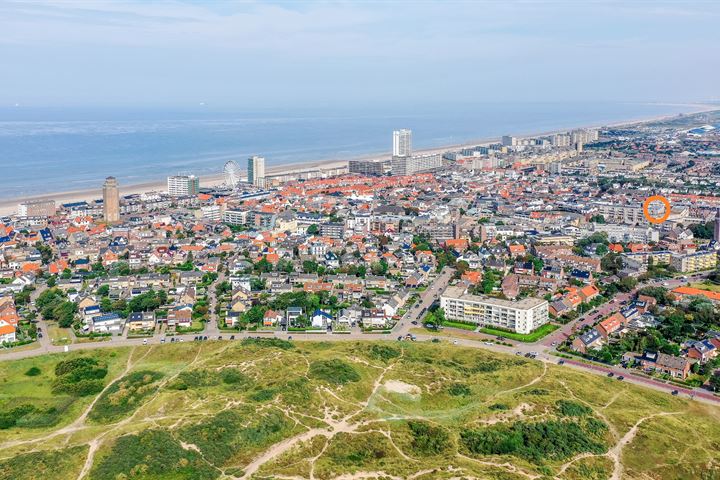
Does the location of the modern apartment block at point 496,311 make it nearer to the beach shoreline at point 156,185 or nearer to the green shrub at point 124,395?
the green shrub at point 124,395

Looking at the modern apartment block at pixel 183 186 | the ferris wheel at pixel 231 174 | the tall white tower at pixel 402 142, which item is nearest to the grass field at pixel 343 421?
the modern apartment block at pixel 183 186

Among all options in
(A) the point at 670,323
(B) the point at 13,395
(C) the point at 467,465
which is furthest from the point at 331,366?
(A) the point at 670,323

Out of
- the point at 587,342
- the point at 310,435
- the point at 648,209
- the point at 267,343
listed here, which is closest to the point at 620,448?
the point at 587,342

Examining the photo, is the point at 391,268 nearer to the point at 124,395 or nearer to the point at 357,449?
the point at 124,395

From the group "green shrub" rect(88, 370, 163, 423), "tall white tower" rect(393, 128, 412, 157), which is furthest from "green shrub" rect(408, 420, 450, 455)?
"tall white tower" rect(393, 128, 412, 157)

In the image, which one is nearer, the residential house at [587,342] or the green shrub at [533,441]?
the green shrub at [533,441]

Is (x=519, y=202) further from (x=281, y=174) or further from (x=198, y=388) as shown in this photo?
(x=198, y=388)
